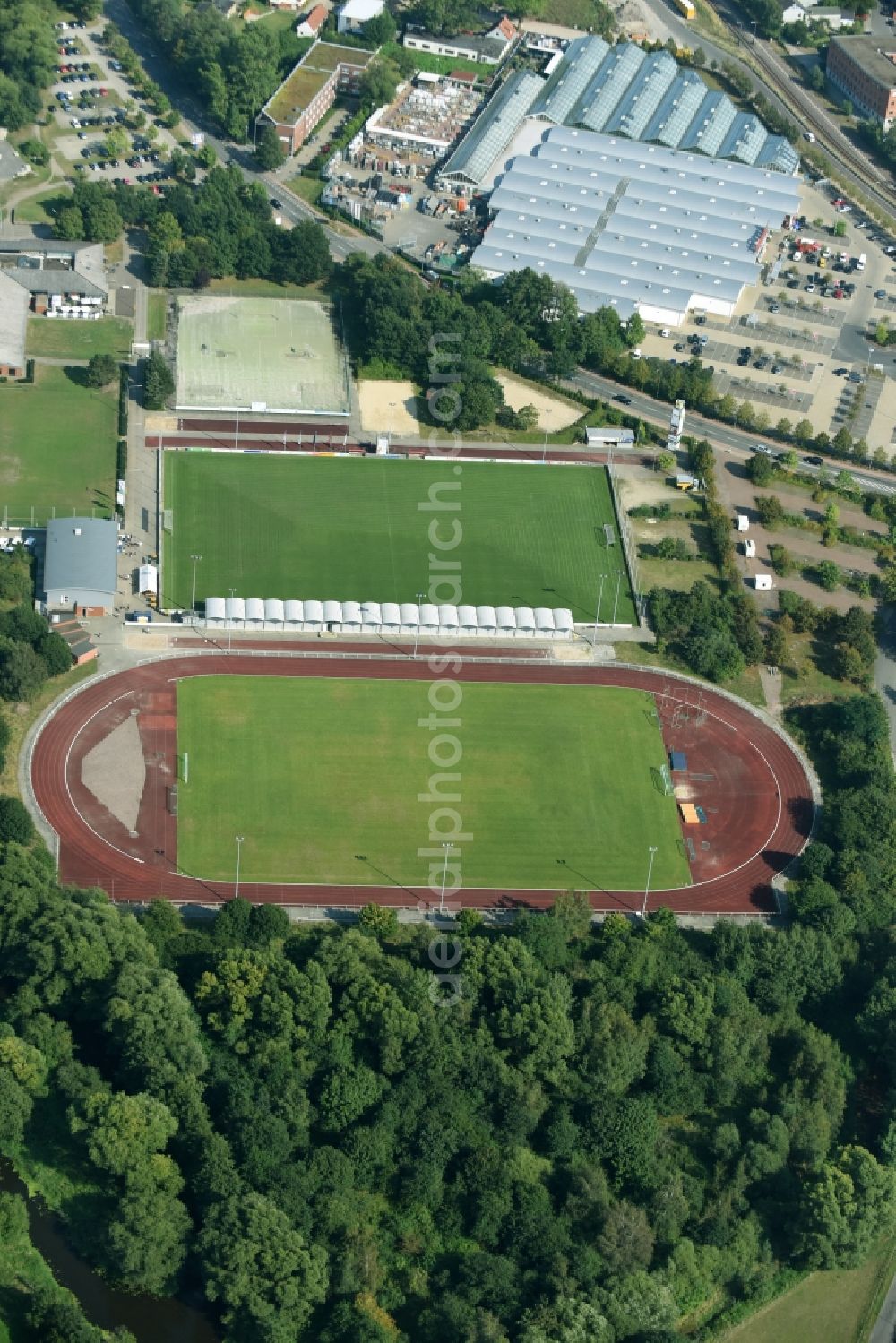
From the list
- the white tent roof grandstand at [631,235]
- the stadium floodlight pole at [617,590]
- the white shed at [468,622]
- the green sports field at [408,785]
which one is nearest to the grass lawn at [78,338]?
the white tent roof grandstand at [631,235]

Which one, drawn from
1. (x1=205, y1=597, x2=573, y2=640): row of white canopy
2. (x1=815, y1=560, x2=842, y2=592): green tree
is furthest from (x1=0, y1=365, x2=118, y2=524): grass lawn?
(x1=815, y1=560, x2=842, y2=592): green tree

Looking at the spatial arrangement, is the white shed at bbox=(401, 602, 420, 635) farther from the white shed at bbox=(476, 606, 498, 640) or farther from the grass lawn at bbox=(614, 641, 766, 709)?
the grass lawn at bbox=(614, 641, 766, 709)

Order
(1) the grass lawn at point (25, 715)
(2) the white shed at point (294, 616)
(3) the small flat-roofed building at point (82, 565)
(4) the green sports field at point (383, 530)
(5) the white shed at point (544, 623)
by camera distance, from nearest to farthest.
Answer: (1) the grass lawn at point (25, 715) → (3) the small flat-roofed building at point (82, 565) → (2) the white shed at point (294, 616) → (5) the white shed at point (544, 623) → (4) the green sports field at point (383, 530)

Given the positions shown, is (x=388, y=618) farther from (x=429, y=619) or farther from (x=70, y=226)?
(x=70, y=226)

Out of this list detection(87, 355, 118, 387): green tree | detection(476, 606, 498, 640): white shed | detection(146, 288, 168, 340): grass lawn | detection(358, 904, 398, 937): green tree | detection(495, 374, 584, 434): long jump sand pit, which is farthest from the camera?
detection(146, 288, 168, 340): grass lawn

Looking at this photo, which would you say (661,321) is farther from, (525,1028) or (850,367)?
(525,1028)

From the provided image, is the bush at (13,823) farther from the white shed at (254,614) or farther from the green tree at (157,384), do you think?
the green tree at (157,384)
